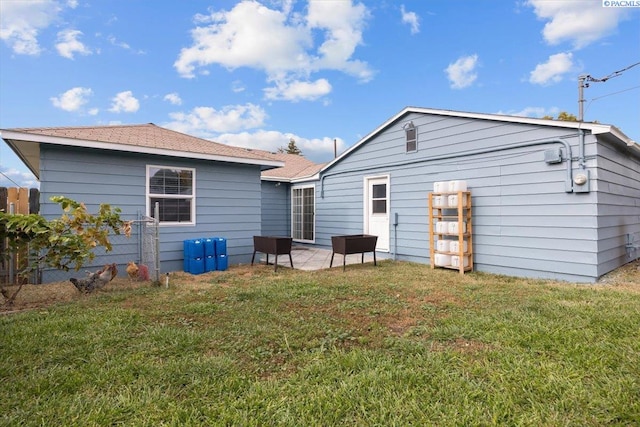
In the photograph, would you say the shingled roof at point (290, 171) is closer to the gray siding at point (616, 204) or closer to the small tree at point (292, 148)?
the gray siding at point (616, 204)

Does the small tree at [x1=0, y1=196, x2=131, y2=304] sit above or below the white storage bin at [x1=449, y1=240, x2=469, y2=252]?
above

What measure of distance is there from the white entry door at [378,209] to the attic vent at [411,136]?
39.9 inches

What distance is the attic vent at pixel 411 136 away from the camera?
25.4 ft

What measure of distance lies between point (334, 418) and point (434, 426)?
556 millimetres

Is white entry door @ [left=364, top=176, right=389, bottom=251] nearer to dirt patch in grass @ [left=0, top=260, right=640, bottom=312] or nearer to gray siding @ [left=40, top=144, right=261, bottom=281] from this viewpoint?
gray siding @ [left=40, top=144, right=261, bottom=281]

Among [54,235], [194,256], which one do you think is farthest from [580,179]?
[54,235]

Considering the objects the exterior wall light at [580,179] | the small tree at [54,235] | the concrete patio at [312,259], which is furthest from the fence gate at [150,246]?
the exterior wall light at [580,179]

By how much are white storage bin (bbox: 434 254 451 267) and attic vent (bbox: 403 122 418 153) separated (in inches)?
105

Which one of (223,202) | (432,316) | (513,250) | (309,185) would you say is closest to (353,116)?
(309,185)

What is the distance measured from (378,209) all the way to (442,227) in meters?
2.39

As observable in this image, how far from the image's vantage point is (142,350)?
2729mm

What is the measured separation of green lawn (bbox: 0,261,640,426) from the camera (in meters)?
1.89

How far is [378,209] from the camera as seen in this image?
8.78 metres

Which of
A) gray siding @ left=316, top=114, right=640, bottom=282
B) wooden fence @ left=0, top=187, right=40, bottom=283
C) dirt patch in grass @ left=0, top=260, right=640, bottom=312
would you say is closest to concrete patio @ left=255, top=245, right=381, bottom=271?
dirt patch in grass @ left=0, top=260, right=640, bottom=312
